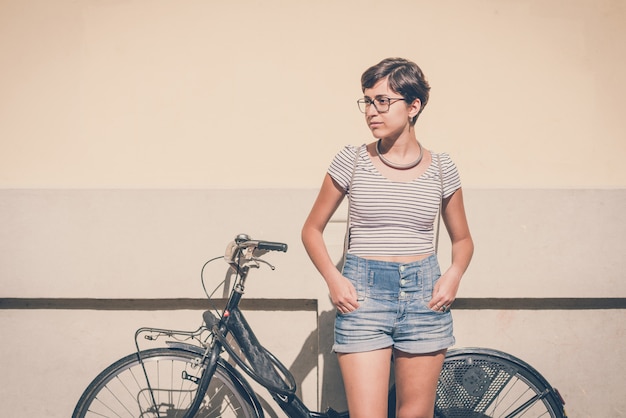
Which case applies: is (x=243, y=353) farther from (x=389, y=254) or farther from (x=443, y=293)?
(x=443, y=293)

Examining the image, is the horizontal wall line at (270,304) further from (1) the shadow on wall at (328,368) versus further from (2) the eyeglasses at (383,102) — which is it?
(2) the eyeglasses at (383,102)

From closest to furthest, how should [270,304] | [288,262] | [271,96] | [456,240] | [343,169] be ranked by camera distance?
1. [343,169]
2. [456,240]
3. [288,262]
4. [270,304]
5. [271,96]

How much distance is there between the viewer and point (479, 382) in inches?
110

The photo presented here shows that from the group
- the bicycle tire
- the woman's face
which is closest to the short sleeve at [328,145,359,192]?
the woman's face

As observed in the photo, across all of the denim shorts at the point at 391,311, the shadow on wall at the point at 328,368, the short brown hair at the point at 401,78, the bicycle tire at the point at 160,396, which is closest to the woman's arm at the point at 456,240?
the denim shorts at the point at 391,311

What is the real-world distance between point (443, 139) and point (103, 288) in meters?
2.22

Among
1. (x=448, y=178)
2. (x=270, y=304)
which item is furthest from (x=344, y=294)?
(x=270, y=304)

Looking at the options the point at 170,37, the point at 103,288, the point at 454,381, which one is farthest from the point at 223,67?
the point at 454,381

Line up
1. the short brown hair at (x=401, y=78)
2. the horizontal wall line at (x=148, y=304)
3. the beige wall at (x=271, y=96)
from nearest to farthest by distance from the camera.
A: 1. the short brown hair at (x=401, y=78)
2. the horizontal wall line at (x=148, y=304)
3. the beige wall at (x=271, y=96)

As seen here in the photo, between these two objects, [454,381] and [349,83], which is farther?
[349,83]

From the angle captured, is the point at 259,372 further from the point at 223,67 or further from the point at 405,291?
the point at 223,67

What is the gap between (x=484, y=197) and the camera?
2973mm

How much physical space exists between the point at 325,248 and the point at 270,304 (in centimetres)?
95

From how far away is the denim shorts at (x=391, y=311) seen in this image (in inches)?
85.5
